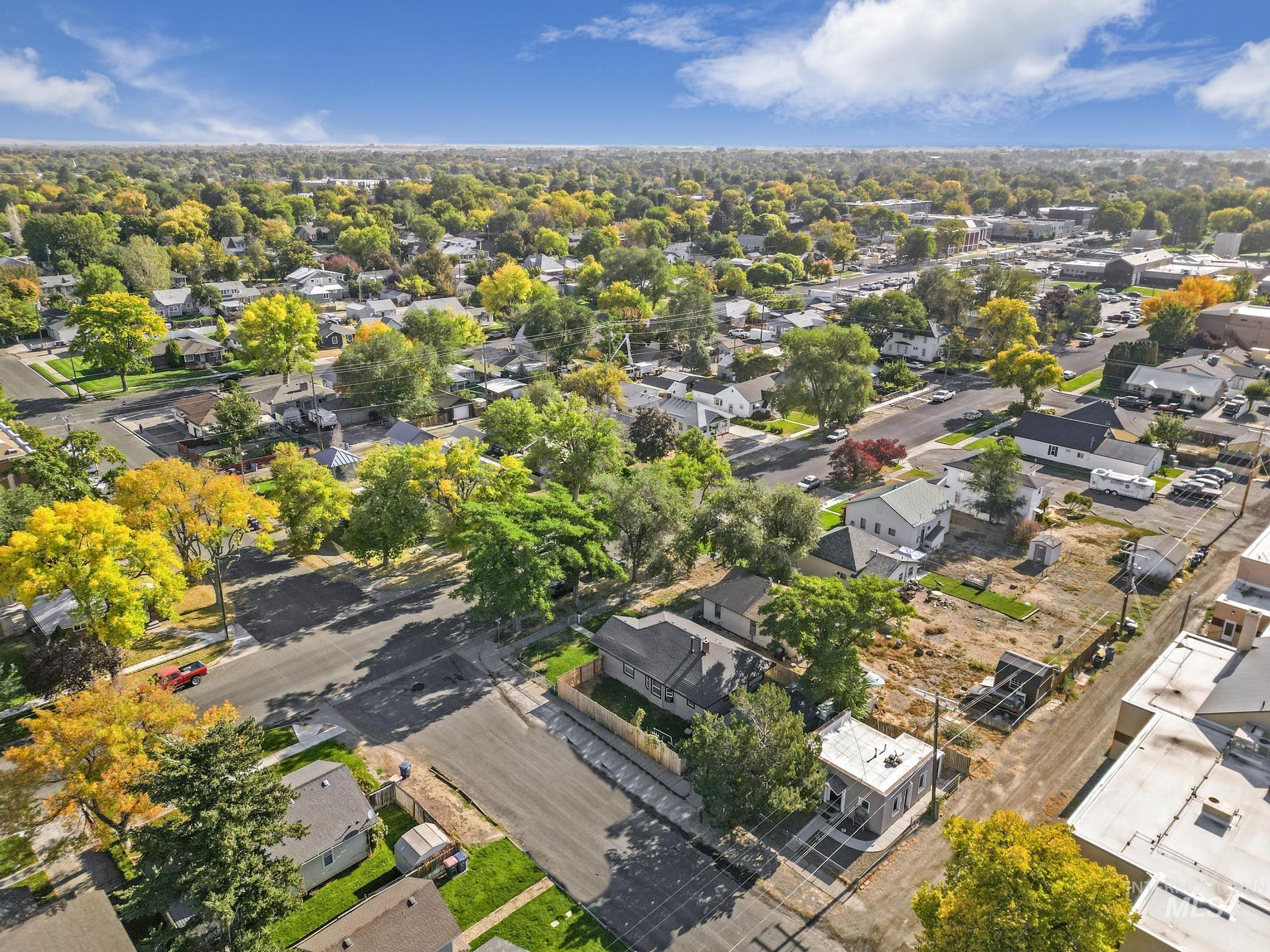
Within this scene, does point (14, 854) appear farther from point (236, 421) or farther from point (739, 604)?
point (236, 421)

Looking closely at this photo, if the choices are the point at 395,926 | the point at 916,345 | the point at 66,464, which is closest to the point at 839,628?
the point at 395,926

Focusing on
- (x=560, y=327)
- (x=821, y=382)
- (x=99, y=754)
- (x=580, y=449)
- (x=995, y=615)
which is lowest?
(x=995, y=615)

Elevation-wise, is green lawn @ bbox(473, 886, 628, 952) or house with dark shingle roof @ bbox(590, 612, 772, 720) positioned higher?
house with dark shingle roof @ bbox(590, 612, 772, 720)

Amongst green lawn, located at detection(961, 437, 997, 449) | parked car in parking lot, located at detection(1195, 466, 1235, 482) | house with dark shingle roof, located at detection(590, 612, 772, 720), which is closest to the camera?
house with dark shingle roof, located at detection(590, 612, 772, 720)

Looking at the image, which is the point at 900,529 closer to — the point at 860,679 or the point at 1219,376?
the point at 860,679

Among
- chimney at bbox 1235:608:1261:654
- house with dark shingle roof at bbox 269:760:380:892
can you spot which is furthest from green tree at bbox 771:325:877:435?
house with dark shingle roof at bbox 269:760:380:892

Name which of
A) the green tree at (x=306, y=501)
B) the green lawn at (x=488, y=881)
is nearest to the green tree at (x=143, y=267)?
the green tree at (x=306, y=501)

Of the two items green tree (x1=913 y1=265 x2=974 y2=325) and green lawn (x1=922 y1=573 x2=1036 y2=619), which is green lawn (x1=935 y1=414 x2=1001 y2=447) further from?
green tree (x1=913 y1=265 x2=974 y2=325)
